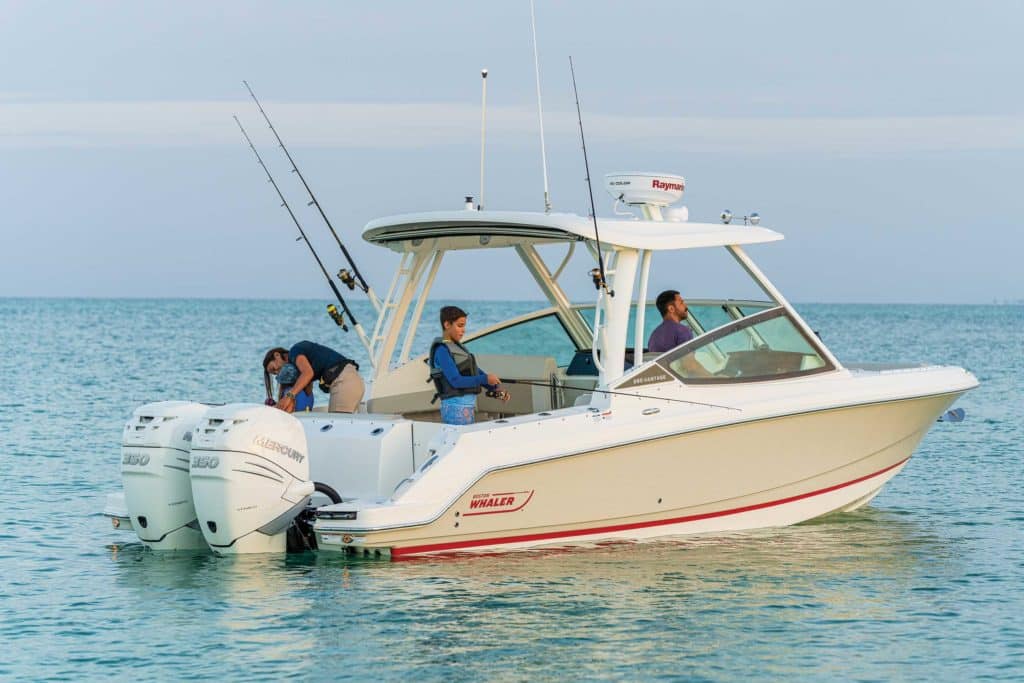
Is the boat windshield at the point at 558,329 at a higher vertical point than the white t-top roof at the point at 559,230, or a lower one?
lower

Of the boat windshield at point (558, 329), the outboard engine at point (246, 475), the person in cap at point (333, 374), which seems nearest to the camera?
the outboard engine at point (246, 475)

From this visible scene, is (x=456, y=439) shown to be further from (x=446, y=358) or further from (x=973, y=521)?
(x=973, y=521)

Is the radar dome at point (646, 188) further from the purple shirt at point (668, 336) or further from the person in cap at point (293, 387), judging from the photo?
the person in cap at point (293, 387)

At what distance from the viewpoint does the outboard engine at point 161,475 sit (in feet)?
28.8

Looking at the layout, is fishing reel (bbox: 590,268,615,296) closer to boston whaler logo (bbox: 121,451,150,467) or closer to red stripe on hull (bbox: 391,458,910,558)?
red stripe on hull (bbox: 391,458,910,558)

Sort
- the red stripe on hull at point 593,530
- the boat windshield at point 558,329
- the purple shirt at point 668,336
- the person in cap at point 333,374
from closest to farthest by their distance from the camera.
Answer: the red stripe on hull at point 593,530 < the person in cap at point 333,374 < the purple shirt at point 668,336 < the boat windshield at point 558,329

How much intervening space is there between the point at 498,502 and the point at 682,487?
1461 millimetres

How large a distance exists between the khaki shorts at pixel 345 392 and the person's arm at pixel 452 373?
2.72ft

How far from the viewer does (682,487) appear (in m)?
9.74

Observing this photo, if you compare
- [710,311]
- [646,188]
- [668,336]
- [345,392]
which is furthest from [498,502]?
[710,311]

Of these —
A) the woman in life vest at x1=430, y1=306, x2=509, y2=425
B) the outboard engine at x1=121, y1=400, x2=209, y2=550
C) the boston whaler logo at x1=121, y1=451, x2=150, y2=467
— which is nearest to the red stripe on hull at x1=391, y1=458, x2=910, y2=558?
the woman in life vest at x1=430, y1=306, x2=509, y2=425

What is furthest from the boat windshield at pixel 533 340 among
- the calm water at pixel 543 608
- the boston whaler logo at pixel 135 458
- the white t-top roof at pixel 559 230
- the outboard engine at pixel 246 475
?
the boston whaler logo at pixel 135 458

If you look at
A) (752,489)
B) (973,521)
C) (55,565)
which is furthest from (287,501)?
(973,521)

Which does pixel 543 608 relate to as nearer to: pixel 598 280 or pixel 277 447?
pixel 277 447
